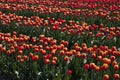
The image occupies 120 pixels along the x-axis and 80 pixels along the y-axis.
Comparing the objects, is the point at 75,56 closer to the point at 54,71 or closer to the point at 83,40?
the point at 54,71

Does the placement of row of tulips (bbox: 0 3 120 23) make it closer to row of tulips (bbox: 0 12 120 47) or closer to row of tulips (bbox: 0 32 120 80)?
row of tulips (bbox: 0 12 120 47)

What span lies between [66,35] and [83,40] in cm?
54

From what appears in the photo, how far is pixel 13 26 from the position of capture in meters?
10.1

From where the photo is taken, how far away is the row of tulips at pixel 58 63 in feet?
A: 18.8

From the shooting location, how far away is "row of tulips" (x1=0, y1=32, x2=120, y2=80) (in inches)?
226

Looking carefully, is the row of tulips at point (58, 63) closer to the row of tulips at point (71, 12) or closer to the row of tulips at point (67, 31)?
the row of tulips at point (67, 31)

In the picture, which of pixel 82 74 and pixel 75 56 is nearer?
pixel 82 74

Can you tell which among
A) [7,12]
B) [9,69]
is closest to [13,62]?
[9,69]

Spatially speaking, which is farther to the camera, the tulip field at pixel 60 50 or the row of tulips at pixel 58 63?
the tulip field at pixel 60 50

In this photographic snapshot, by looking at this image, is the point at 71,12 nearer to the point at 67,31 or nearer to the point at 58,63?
the point at 67,31

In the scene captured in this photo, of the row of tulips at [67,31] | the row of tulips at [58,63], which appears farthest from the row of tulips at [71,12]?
the row of tulips at [58,63]

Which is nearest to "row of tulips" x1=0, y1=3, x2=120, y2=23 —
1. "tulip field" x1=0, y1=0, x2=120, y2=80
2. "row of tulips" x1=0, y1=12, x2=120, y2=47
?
"tulip field" x1=0, y1=0, x2=120, y2=80

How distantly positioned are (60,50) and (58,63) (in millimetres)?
491

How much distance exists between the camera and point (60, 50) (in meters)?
6.94
